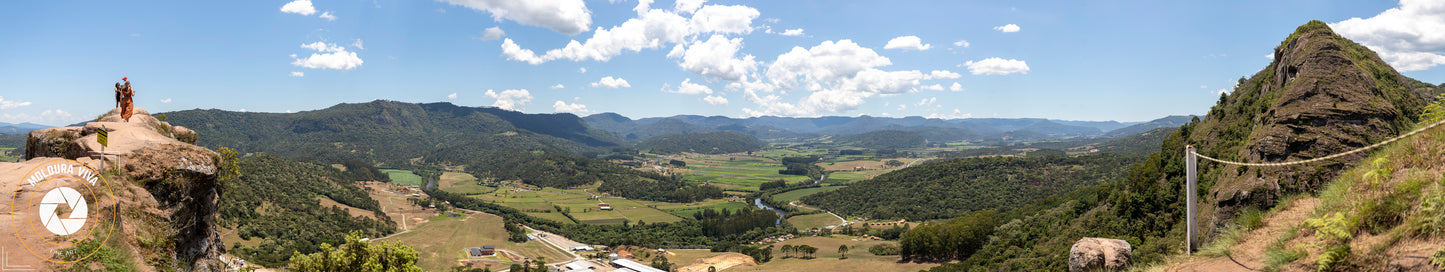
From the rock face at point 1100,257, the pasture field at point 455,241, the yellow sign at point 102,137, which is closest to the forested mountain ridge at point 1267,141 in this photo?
the rock face at point 1100,257

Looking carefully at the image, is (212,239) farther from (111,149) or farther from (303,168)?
(303,168)

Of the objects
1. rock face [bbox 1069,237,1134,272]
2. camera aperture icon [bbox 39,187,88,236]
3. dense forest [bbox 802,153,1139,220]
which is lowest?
dense forest [bbox 802,153,1139,220]

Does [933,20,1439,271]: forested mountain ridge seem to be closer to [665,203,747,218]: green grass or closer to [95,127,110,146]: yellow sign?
[95,127,110,146]: yellow sign

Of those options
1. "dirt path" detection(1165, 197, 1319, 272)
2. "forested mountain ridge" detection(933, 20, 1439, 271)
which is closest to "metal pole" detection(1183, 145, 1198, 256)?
"dirt path" detection(1165, 197, 1319, 272)

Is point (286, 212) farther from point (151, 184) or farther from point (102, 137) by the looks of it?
point (151, 184)

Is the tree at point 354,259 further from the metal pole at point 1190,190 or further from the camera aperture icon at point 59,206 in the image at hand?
the metal pole at point 1190,190

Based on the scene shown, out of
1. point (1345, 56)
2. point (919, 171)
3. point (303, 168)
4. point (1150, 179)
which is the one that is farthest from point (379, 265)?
point (919, 171)

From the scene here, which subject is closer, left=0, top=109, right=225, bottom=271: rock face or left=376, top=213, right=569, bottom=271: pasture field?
left=0, top=109, right=225, bottom=271: rock face
